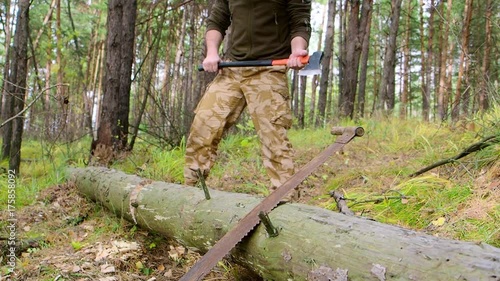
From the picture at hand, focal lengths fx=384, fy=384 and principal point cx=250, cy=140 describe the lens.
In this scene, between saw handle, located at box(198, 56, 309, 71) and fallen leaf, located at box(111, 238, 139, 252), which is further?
saw handle, located at box(198, 56, 309, 71)

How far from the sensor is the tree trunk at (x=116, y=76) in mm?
5188

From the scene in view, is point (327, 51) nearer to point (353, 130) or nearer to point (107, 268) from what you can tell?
point (353, 130)

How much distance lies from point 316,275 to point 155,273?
1292 millimetres

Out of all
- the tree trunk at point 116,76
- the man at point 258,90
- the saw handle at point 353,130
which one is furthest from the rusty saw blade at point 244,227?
the tree trunk at point 116,76

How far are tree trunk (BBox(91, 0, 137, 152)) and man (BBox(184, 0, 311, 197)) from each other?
2.41 m

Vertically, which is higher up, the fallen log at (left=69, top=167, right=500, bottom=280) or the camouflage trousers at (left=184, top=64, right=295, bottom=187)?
the camouflage trousers at (left=184, top=64, right=295, bottom=187)

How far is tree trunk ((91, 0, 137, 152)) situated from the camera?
17.0ft

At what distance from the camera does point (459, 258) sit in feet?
4.29

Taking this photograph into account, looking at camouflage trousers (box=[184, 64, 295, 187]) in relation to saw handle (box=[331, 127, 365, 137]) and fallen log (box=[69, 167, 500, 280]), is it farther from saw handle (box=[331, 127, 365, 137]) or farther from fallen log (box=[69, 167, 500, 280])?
saw handle (box=[331, 127, 365, 137])

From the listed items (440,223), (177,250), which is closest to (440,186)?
(440,223)

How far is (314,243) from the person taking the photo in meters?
1.67

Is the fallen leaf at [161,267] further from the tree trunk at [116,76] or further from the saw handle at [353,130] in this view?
the tree trunk at [116,76]

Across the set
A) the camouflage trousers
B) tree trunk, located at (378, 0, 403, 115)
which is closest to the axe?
the camouflage trousers

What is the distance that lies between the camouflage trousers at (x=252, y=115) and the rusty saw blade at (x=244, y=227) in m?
0.79
